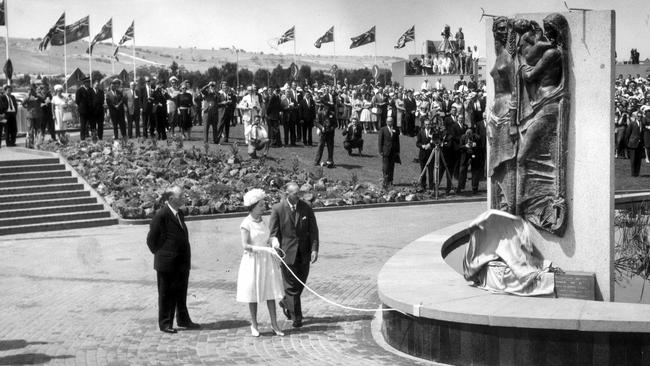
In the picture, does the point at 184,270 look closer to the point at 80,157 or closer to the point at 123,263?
the point at 123,263

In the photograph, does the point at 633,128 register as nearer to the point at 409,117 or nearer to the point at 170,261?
the point at 409,117

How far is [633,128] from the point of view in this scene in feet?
102

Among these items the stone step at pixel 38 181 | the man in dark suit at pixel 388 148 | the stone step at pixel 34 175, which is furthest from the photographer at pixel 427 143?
the stone step at pixel 34 175

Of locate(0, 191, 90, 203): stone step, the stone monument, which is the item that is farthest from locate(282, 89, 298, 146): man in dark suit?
the stone monument

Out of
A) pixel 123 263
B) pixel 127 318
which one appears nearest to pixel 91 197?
pixel 123 263

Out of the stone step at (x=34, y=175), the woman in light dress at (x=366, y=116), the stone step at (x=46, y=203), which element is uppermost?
the woman in light dress at (x=366, y=116)

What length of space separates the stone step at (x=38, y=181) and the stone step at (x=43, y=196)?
67 centimetres

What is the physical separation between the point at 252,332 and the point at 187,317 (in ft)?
3.41

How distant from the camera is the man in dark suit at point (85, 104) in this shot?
3131 centimetres

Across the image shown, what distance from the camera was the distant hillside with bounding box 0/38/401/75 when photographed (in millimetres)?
105438

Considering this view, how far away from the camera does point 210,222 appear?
23203 millimetres

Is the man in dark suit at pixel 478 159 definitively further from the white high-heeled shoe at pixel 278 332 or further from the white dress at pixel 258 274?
the white high-heeled shoe at pixel 278 332

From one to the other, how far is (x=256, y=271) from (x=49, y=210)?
12.6 m

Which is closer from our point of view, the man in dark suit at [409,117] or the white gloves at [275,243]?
the white gloves at [275,243]
